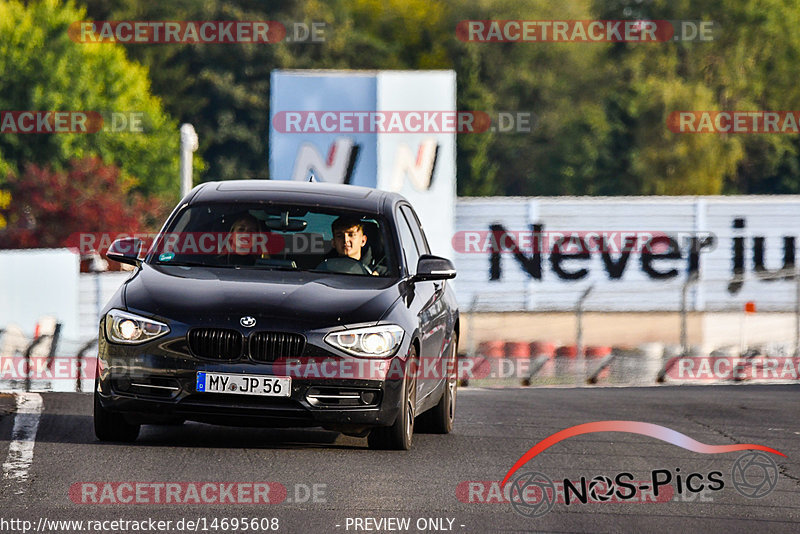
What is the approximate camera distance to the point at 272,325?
9.55 meters

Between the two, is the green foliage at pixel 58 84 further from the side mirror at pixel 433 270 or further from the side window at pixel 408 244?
the side mirror at pixel 433 270

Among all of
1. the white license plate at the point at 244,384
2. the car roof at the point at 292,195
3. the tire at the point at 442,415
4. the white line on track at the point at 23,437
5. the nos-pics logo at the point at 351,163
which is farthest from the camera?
the nos-pics logo at the point at 351,163

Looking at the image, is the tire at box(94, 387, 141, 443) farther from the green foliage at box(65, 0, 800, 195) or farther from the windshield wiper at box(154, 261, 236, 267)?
the green foliage at box(65, 0, 800, 195)

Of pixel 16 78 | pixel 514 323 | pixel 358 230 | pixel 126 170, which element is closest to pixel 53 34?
pixel 16 78

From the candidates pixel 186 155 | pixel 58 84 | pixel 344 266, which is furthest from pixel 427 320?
pixel 58 84

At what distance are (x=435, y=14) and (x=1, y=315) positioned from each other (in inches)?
2788

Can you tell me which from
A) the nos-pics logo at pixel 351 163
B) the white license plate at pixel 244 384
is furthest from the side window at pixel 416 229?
the nos-pics logo at pixel 351 163

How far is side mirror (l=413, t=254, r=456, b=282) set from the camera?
426 inches

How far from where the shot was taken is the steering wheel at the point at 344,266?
10635 millimetres

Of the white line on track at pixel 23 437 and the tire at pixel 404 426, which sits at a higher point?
the tire at pixel 404 426

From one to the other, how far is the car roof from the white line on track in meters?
1.90

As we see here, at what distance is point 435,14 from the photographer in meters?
99.2

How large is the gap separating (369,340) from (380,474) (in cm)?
90

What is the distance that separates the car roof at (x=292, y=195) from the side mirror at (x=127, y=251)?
60 centimetres
